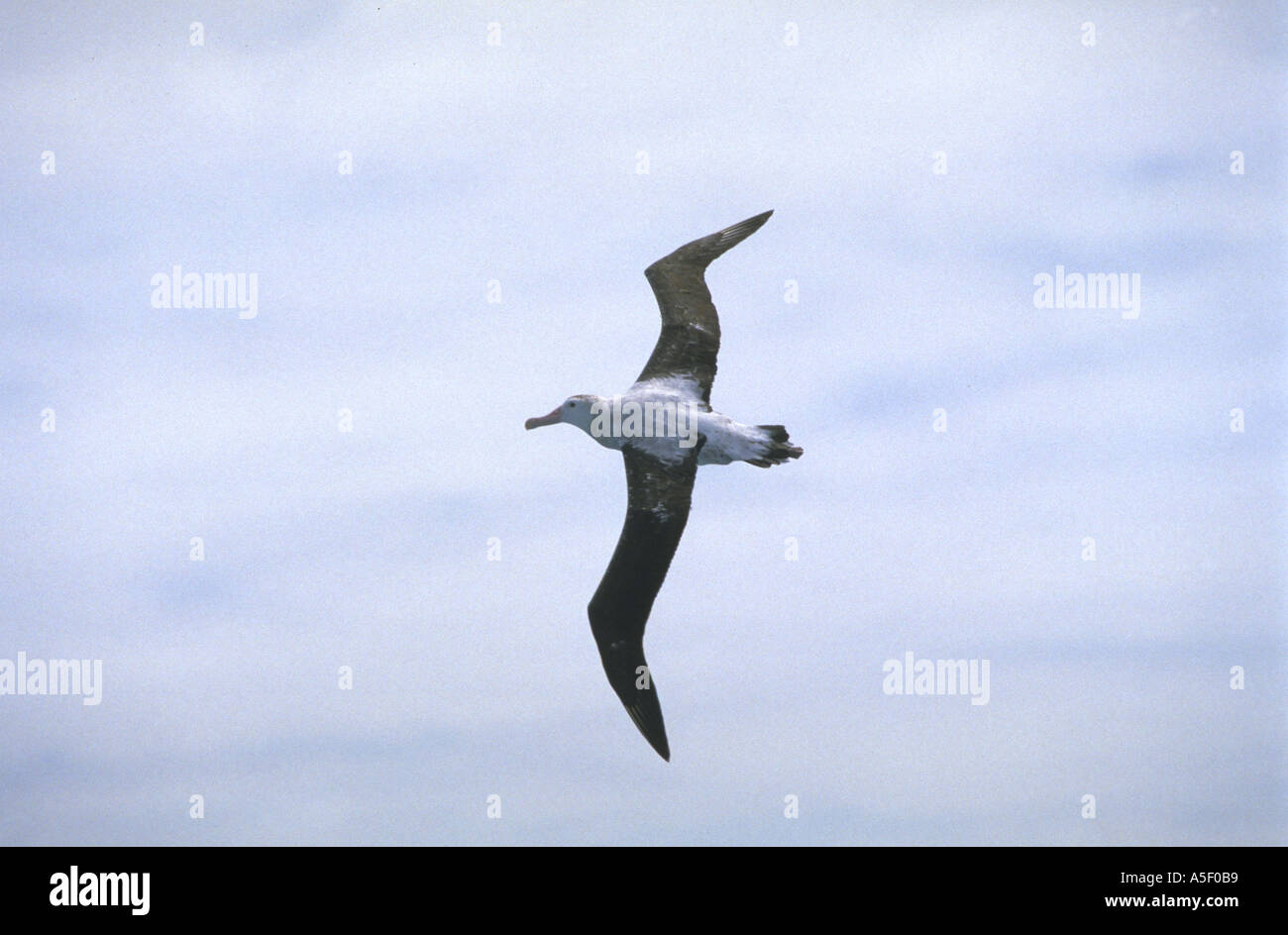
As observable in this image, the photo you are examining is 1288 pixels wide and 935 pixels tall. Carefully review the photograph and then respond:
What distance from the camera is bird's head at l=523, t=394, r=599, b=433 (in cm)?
1998

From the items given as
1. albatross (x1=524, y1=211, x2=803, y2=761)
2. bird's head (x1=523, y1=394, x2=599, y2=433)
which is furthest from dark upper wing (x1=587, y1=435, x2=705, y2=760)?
bird's head (x1=523, y1=394, x2=599, y2=433)

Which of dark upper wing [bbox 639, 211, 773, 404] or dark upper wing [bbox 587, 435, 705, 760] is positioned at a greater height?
dark upper wing [bbox 639, 211, 773, 404]

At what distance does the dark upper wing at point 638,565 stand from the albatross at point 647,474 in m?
0.01

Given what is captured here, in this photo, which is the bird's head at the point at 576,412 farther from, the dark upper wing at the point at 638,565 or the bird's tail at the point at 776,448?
the bird's tail at the point at 776,448

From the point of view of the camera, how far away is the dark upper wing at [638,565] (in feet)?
64.4

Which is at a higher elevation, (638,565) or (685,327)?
(685,327)

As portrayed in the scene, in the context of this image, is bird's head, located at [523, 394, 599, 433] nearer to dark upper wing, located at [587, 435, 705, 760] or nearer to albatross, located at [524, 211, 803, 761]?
albatross, located at [524, 211, 803, 761]

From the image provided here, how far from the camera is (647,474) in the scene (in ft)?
65.2

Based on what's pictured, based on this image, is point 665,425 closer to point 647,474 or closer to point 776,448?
point 647,474

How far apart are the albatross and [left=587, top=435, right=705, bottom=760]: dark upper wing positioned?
0.01 meters

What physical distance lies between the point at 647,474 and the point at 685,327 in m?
2.44

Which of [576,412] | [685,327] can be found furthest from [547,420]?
[685,327]

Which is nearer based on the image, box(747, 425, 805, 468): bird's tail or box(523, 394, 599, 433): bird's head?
box(747, 425, 805, 468): bird's tail
